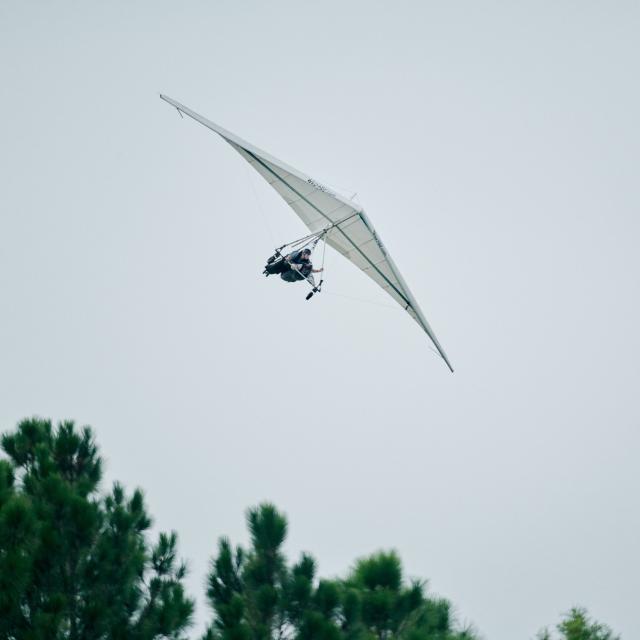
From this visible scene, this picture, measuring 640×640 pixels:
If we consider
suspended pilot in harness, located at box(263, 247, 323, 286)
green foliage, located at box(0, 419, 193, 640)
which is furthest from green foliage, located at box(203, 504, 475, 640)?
suspended pilot in harness, located at box(263, 247, 323, 286)

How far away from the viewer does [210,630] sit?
37.6ft

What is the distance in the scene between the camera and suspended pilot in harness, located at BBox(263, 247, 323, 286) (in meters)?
22.6

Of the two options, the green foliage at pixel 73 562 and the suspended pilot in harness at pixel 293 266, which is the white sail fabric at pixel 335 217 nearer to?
the suspended pilot in harness at pixel 293 266

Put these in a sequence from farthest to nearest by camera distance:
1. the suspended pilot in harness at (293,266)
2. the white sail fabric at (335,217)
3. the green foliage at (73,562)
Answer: the white sail fabric at (335,217), the suspended pilot in harness at (293,266), the green foliage at (73,562)

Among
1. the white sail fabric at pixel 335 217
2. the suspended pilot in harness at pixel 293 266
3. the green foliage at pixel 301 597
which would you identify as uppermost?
the white sail fabric at pixel 335 217

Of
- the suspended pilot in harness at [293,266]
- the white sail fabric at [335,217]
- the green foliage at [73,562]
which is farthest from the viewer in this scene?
the white sail fabric at [335,217]

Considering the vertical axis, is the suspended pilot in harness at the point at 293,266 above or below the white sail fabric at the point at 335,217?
below

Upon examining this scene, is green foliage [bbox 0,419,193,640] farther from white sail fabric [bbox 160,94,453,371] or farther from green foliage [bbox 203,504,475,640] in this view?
white sail fabric [bbox 160,94,453,371]

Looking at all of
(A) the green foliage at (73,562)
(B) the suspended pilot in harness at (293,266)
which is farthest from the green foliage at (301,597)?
(B) the suspended pilot in harness at (293,266)

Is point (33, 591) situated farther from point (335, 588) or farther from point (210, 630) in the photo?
point (335, 588)

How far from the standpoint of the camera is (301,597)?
39.1ft

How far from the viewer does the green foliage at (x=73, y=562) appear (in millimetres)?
11266

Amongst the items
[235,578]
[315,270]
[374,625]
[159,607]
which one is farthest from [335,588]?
[315,270]

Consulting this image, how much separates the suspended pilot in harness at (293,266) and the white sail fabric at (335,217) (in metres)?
1.88
